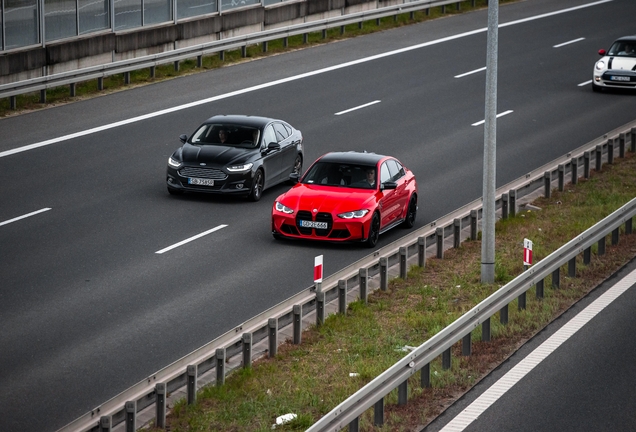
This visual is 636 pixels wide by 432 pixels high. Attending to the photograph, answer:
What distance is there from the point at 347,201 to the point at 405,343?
5682 mm

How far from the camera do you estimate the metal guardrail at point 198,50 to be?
30.7 meters

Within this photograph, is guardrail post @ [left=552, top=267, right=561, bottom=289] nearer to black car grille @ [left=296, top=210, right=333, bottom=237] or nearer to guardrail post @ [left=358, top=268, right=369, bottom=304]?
guardrail post @ [left=358, top=268, right=369, bottom=304]

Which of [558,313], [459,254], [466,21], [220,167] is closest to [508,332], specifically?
[558,313]

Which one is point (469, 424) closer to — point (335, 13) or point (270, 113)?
point (270, 113)

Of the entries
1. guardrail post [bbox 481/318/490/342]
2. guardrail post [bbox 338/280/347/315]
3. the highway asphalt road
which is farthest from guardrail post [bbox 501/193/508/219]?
guardrail post [bbox 481/318/490/342]

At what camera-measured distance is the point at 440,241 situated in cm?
2000

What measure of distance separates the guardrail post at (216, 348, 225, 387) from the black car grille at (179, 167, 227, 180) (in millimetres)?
10035

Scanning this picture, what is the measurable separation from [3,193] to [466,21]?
27.2 meters

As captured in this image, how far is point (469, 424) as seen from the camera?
12.3 m

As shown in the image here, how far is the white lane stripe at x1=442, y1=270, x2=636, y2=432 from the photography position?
41.1ft

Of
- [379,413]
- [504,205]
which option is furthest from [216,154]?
[379,413]

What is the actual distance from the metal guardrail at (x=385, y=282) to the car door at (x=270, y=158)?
14.3ft

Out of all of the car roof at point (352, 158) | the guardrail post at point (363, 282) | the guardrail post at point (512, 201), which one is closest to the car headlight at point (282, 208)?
the car roof at point (352, 158)

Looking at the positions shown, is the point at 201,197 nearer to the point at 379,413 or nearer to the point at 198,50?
the point at 379,413
